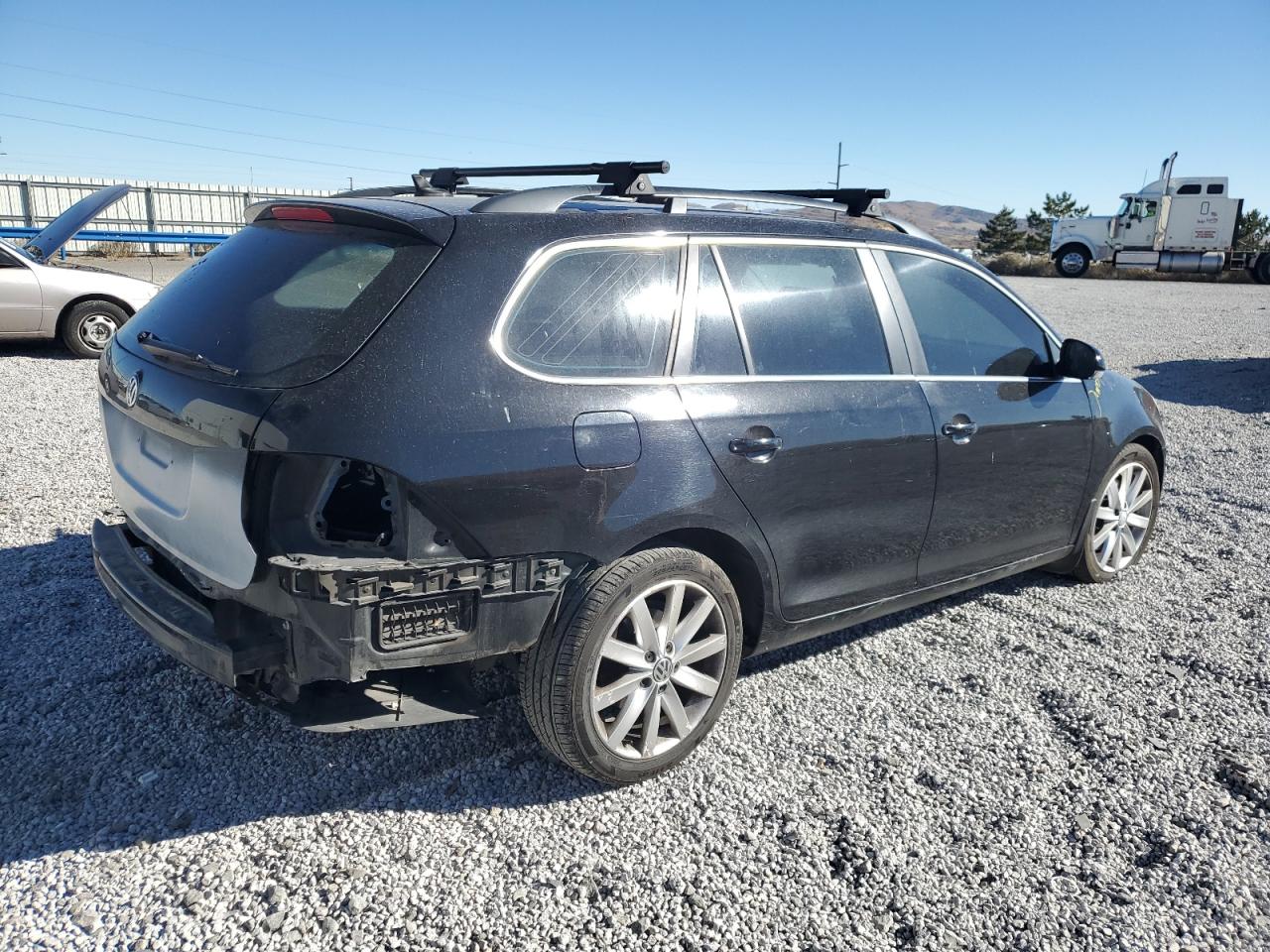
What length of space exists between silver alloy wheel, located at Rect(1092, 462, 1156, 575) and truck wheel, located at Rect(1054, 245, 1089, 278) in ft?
118

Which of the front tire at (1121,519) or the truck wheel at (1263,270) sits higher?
the truck wheel at (1263,270)

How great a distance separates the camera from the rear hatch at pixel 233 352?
2531 millimetres

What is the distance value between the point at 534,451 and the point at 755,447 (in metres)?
0.81

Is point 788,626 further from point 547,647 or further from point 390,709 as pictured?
point 390,709

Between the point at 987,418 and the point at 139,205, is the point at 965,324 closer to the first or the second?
the point at 987,418

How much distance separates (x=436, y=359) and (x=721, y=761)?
64.2 inches

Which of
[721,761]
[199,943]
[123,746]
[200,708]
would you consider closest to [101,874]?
[199,943]

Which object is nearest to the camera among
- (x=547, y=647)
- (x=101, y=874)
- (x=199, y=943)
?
(x=199, y=943)

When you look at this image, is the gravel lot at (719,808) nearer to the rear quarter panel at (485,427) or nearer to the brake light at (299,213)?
the rear quarter panel at (485,427)

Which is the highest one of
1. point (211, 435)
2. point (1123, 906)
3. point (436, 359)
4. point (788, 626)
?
point (436, 359)

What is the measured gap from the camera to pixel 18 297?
9828 millimetres

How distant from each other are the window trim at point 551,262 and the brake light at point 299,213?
0.67 meters

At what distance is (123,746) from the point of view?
3115mm

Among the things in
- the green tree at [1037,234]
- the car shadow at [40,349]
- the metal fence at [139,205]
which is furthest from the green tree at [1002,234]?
the car shadow at [40,349]
